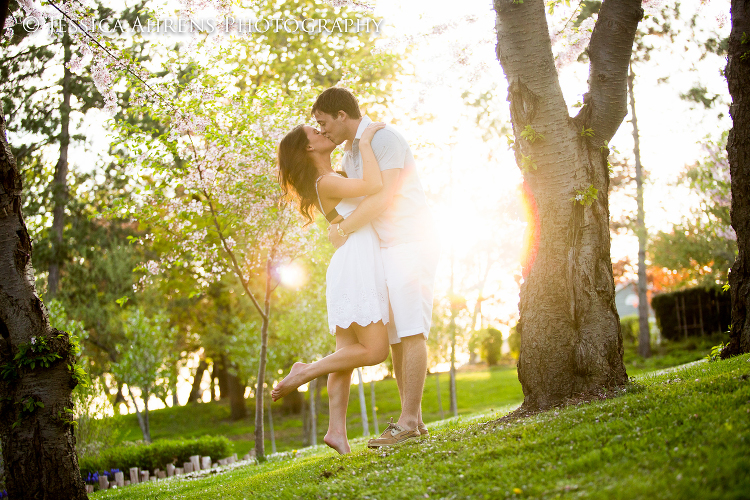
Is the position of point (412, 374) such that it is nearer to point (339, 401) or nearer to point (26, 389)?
point (339, 401)

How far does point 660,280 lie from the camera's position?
112 feet

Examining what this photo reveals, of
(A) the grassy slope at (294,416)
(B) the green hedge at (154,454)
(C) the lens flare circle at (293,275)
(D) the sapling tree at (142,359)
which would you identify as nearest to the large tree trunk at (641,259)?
(A) the grassy slope at (294,416)

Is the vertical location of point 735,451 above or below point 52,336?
below

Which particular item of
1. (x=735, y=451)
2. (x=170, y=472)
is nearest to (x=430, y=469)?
(x=735, y=451)

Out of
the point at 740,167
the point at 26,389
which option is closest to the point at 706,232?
the point at 740,167

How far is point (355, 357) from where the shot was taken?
3992mm

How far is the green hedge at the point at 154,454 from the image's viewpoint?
10.9 m

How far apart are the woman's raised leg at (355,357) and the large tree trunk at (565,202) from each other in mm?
1218

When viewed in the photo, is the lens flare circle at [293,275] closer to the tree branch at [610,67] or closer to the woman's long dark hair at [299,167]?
the woman's long dark hair at [299,167]

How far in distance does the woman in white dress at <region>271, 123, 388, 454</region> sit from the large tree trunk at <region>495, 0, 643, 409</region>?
126 centimetres

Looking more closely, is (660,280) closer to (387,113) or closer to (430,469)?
(387,113)

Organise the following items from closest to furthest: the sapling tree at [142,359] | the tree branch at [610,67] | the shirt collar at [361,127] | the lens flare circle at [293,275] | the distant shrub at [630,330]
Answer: the shirt collar at [361,127]
the tree branch at [610,67]
the lens flare circle at [293,275]
the sapling tree at [142,359]
the distant shrub at [630,330]

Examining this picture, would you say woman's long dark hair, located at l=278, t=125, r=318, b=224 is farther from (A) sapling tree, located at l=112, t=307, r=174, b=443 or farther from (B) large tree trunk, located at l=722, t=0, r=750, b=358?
(A) sapling tree, located at l=112, t=307, r=174, b=443

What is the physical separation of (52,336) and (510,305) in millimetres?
30376
